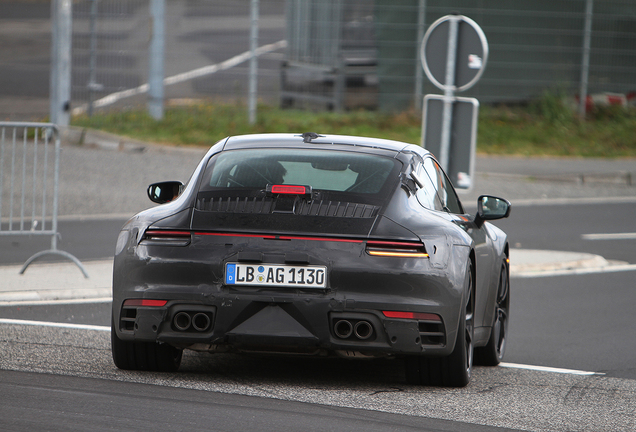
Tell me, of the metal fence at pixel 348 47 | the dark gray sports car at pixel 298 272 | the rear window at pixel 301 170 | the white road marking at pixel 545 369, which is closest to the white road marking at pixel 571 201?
the metal fence at pixel 348 47

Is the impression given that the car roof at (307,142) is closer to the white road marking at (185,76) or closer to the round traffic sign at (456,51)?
the round traffic sign at (456,51)

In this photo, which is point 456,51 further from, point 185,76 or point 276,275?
point 185,76

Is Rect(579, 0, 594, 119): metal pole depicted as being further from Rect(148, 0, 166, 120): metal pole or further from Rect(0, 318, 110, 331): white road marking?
Rect(0, 318, 110, 331): white road marking

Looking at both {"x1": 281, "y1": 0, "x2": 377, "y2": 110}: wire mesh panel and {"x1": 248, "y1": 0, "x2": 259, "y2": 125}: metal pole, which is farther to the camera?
{"x1": 281, "y1": 0, "x2": 377, "y2": 110}: wire mesh panel

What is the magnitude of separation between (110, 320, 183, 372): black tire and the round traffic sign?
218 inches

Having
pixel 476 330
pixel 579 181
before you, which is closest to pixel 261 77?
pixel 579 181

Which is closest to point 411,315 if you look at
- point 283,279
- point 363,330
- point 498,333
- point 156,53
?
point 363,330

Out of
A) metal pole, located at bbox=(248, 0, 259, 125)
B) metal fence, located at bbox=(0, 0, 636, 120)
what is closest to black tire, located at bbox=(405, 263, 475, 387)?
metal fence, located at bbox=(0, 0, 636, 120)

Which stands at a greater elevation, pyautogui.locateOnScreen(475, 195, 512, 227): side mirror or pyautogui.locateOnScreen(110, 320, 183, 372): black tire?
pyautogui.locateOnScreen(475, 195, 512, 227): side mirror

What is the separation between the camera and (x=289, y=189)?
572cm

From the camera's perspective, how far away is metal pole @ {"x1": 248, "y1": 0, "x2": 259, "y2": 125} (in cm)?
2062

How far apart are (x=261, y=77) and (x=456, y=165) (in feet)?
36.1

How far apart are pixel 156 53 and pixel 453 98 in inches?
419

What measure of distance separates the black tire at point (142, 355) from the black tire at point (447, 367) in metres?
1.33
